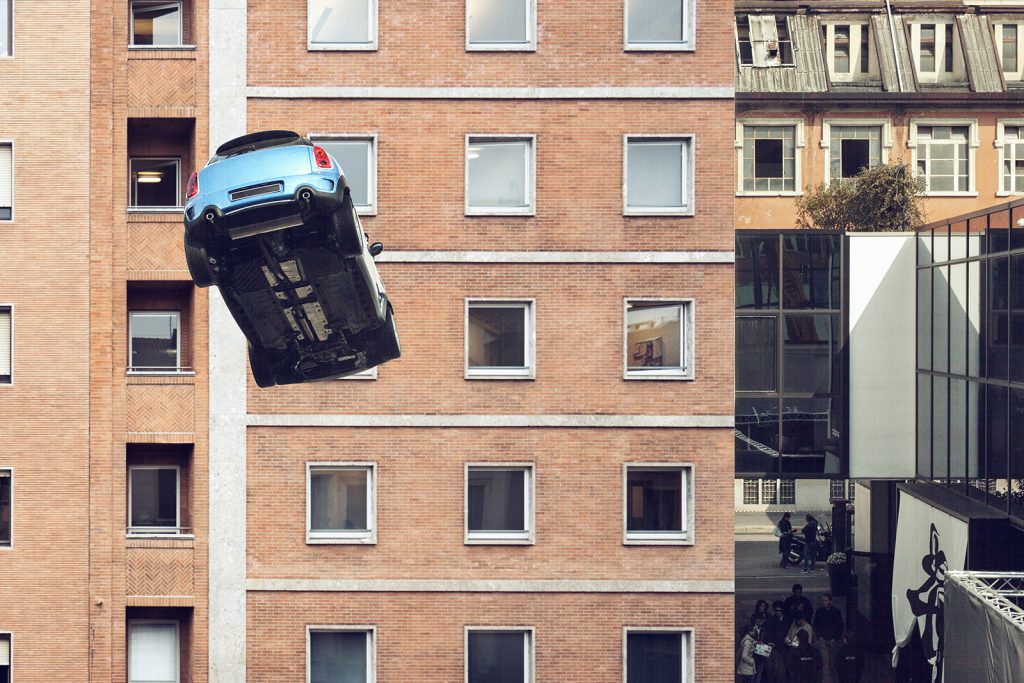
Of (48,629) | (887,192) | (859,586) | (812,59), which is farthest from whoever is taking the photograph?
(812,59)

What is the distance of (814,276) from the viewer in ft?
85.9

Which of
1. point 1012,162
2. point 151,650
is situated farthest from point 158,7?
point 1012,162

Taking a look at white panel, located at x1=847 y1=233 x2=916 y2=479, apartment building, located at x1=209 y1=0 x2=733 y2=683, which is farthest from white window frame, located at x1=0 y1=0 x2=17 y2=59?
white panel, located at x1=847 y1=233 x2=916 y2=479

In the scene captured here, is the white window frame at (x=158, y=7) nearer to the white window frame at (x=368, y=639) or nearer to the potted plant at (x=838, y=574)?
the white window frame at (x=368, y=639)

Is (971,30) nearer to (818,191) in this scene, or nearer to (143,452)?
(818,191)

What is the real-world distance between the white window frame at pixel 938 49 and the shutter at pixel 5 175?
38.5 m

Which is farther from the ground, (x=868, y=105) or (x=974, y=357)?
(x=868, y=105)

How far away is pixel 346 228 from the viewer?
16078mm

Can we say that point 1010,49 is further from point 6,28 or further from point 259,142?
point 259,142

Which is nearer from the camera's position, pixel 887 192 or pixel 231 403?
pixel 231 403

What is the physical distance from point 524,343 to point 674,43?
6125mm

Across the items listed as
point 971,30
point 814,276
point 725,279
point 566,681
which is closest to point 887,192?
point 971,30

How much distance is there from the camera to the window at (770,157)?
4938 cm

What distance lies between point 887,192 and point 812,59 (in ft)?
33.9
